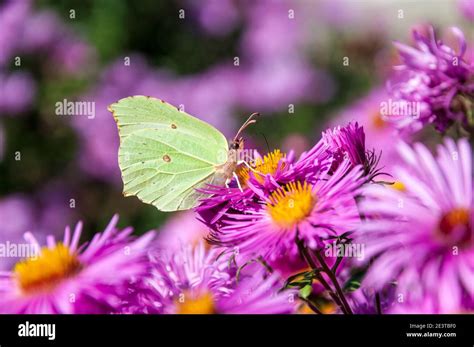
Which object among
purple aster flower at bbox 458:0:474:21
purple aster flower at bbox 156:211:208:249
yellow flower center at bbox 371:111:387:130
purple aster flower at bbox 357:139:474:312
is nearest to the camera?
purple aster flower at bbox 357:139:474:312

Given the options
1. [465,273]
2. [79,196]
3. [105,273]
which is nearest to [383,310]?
[465,273]

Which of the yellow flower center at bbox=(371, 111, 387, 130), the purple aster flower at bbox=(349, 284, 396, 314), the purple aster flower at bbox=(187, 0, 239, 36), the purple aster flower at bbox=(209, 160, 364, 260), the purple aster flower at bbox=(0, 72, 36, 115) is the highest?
the purple aster flower at bbox=(187, 0, 239, 36)

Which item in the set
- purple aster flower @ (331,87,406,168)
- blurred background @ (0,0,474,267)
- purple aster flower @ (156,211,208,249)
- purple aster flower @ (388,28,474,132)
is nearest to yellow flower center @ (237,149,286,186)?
purple aster flower @ (388,28,474,132)

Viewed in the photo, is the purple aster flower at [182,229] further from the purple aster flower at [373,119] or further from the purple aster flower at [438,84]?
the purple aster flower at [438,84]

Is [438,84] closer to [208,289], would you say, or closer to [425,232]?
[425,232]

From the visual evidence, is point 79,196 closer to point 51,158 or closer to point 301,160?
point 51,158

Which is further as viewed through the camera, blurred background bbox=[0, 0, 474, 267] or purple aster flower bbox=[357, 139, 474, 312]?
blurred background bbox=[0, 0, 474, 267]

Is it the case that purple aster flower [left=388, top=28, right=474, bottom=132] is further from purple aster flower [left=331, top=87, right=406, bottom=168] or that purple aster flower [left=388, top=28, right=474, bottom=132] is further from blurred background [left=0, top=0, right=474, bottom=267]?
blurred background [left=0, top=0, right=474, bottom=267]

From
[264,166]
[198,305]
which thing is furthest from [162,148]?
[198,305]
